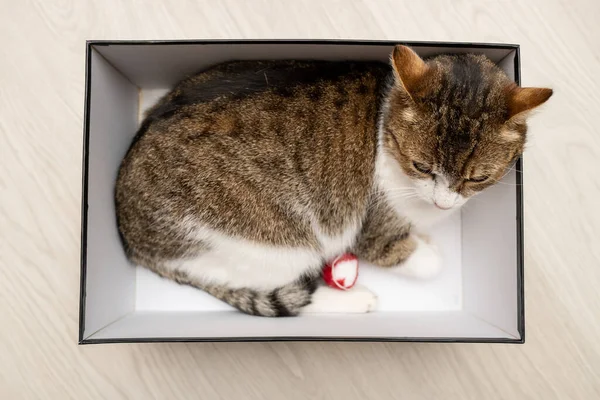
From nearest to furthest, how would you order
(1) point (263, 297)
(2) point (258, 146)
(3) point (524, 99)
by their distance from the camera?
(3) point (524, 99), (2) point (258, 146), (1) point (263, 297)

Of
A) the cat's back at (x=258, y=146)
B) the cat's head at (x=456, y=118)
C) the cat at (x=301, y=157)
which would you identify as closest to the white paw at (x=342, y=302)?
the cat at (x=301, y=157)

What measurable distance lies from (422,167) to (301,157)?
229mm

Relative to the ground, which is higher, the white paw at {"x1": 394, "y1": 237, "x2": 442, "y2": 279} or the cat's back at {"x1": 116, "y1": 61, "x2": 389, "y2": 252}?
the cat's back at {"x1": 116, "y1": 61, "x2": 389, "y2": 252}

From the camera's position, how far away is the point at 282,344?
111 cm

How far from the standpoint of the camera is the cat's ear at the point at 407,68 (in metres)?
0.77

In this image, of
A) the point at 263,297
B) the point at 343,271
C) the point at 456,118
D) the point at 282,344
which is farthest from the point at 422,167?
the point at 282,344

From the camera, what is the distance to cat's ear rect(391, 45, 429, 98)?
30.2 inches

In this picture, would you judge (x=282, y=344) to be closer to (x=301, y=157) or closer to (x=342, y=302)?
(x=342, y=302)

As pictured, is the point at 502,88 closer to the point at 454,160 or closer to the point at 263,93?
the point at 454,160

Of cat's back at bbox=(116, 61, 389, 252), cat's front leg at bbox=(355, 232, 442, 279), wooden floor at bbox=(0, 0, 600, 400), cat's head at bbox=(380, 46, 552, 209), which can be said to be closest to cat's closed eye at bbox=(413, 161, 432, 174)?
cat's head at bbox=(380, 46, 552, 209)

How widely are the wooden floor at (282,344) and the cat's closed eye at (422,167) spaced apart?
0.43 m

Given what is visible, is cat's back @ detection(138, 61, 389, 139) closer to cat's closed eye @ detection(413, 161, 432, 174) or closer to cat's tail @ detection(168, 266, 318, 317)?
cat's closed eye @ detection(413, 161, 432, 174)

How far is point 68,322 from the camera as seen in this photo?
1.11 metres

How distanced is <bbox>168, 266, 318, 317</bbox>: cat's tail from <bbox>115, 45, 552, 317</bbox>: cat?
0.20 ft
